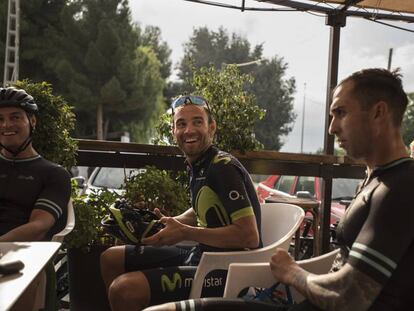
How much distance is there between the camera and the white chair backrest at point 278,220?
2.27m

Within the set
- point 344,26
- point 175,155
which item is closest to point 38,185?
point 175,155

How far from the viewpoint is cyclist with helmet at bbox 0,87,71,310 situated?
233 cm

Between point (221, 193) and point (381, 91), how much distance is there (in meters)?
0.89

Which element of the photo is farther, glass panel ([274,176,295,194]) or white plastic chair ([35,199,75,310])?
glass panel ([274,176,295,194])

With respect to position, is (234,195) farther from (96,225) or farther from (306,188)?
(306,188)

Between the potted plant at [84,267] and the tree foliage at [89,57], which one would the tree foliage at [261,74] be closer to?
the tree foliage at [89,57]

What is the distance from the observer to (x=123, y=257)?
7.59 ft

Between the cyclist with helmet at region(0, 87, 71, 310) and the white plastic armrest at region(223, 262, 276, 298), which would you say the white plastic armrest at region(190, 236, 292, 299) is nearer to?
the white plastic armrest at region(223, 262, 276, 298)

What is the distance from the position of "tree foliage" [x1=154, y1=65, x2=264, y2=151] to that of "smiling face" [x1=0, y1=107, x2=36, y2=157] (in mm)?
1577

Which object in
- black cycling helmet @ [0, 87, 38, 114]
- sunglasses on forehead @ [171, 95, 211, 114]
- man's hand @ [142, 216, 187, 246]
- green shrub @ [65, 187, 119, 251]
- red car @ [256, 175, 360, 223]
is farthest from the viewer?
red car @ [256, 175, 360, 223]

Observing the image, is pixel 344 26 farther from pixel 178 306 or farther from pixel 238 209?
pixel 178 306

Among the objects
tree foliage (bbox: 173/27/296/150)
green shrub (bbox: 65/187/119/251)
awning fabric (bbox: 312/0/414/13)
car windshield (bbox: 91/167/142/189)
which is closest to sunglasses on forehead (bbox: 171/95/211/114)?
green shrub (bbox: 65/187/119/251)

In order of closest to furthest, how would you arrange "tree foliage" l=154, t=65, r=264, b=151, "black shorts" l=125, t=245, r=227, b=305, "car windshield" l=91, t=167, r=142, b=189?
"black shorts" l=125, t=245, r=227, b=305 → "tree foliage" l=154, t=65, r=264, b=151 → "car windshield" l=91, t=167, r=142, b=189

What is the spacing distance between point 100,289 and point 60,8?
21.8 meters
